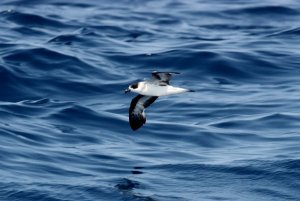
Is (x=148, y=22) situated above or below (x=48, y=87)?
above

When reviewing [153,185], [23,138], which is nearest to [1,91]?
[23,138]

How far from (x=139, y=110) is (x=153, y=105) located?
20.5 ft

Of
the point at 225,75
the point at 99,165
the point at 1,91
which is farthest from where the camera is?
the point at 225,75

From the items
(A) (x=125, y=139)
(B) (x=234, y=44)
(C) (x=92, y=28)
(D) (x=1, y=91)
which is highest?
(C) (x=92, y=28)

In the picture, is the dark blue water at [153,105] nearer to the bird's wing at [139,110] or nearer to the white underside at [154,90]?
the bird's wing at [139,110]

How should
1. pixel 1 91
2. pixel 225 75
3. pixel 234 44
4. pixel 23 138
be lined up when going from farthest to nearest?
1. pixel 234 44
2. pixel 225 75
3. pixel 1 91
4. pixel 23 138

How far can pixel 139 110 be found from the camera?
16000mm

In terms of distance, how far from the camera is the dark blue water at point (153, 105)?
15.9m

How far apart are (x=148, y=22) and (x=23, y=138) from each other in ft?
50.4

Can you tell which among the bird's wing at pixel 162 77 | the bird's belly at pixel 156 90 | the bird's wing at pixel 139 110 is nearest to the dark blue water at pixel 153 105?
the bird's wing at pixel 139 110

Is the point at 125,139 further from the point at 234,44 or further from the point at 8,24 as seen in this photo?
the point at 8,24

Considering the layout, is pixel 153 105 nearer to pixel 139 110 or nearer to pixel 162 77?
pixel 139 110

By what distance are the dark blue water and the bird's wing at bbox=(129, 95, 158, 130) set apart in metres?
1.03

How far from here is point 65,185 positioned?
15297 mm
